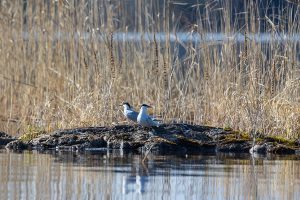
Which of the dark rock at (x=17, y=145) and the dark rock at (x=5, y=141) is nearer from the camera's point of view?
the dark rock at (x=17, y=145)

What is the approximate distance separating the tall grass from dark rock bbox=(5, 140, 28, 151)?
0.86 m

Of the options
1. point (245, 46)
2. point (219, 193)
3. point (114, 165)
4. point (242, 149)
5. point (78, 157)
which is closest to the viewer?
point (219, 193)

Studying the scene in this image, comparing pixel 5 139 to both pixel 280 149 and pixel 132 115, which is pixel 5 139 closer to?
pixel 132 115

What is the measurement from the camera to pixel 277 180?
26.6 ft

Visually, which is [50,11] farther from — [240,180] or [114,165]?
[240,180]

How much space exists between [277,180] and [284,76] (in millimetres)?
3920

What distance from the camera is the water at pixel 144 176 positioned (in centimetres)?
721

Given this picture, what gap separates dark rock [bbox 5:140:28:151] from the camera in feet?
34.4

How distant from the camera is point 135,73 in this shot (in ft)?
41.5

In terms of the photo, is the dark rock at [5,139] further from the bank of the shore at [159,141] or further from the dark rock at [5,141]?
the bank of the shore at [159,141]

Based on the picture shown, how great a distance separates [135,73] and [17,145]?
8.53 feet

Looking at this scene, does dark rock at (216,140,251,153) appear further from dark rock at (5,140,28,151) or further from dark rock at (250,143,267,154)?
dark rock at (5,140,28,151)

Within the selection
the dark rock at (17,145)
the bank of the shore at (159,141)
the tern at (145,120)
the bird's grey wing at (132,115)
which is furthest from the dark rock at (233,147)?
the dark rock at (17,145)

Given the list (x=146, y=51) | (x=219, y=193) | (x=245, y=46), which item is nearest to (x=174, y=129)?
(x=245, y=46)
